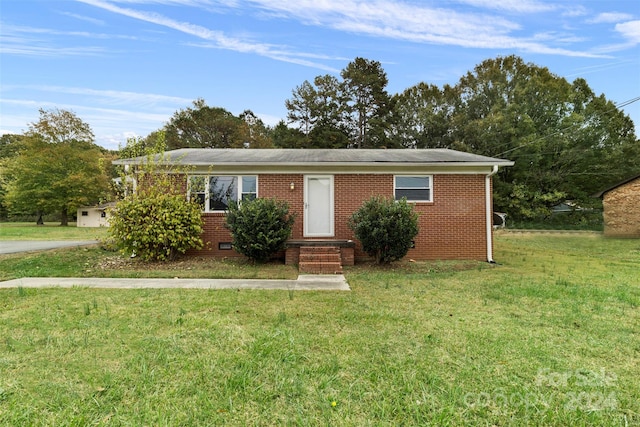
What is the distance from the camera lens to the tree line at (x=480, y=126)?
81.8 ft

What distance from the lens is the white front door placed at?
9703 millimetres

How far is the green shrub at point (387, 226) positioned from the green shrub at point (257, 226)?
78.2 inches

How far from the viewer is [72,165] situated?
1241 inches

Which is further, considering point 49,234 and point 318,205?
point 49,234

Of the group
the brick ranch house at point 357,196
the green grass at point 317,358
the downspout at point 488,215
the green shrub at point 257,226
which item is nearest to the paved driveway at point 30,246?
the brick ranch house at point 357,196

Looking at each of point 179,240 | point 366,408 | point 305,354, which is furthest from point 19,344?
point 179,240

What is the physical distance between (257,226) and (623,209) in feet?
74.6

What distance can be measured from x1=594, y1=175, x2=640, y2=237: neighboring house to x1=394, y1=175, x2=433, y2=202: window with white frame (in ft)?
57.9

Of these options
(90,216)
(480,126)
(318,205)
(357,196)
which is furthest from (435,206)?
(90,216)

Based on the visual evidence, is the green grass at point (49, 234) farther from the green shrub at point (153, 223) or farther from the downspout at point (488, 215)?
the downspout at point (488, 215)

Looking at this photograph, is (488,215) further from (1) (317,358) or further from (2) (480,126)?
(2) (480,126)

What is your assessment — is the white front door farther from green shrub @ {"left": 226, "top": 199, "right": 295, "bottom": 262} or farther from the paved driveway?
the paved driveway

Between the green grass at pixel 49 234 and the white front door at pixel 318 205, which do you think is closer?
the white front door at pixel 318 205

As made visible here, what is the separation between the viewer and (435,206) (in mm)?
9656
